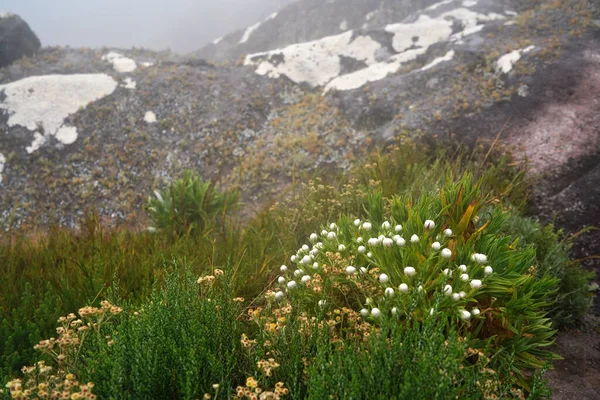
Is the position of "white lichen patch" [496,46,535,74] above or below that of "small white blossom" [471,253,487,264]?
below

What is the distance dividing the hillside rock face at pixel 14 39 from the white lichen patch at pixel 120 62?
2797mm

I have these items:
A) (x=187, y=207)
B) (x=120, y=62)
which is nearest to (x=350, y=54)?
(x=120, y=62)

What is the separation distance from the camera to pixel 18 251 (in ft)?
15.9

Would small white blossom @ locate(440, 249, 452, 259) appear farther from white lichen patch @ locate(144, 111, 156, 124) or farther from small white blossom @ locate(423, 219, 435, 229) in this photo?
white lichen patch @ locate(144, 111, 156, 124)

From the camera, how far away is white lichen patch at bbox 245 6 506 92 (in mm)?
12898

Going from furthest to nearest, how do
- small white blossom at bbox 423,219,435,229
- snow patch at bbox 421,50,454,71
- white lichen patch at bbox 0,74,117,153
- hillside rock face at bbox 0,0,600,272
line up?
snow patch at bbox 421,50,454,71 < white lichen patch at bbox 0,74,117,153 < hillside rock face at bbox 0,0,600,272 < small white blossom at bbox 423,219,435,229

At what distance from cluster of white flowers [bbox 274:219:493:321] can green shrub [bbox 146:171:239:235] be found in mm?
3040

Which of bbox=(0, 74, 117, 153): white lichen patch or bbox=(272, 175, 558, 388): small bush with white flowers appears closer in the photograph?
bbox=(272, 175, 558, 388): small bush with white flowers

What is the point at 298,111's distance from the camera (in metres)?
12.0

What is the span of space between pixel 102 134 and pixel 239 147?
13.7ft

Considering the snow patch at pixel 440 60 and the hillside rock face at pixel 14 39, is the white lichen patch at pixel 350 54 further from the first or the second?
the hillside rock face at pixel 14 39

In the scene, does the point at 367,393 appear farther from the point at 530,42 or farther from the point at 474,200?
the point at 530,42

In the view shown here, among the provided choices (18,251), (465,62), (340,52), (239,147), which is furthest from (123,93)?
(465,62)

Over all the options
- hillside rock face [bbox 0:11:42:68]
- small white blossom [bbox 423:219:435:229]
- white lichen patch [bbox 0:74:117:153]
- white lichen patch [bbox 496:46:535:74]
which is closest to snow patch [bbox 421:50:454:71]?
white lichen patch [bbox 496:46:535:74]
